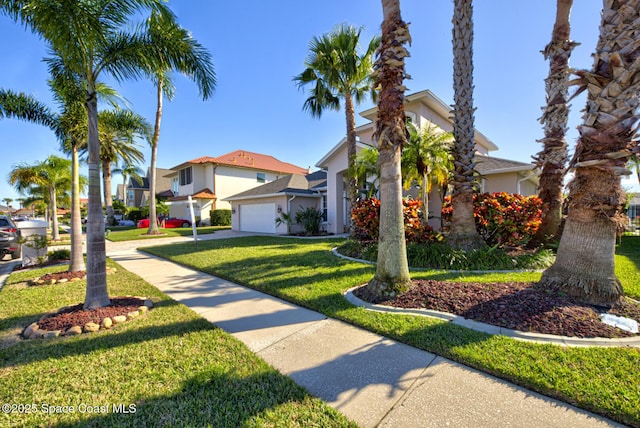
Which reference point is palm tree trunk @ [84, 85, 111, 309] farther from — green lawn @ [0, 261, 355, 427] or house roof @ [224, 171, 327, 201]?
house roof @ [224, 171, 327, 201]

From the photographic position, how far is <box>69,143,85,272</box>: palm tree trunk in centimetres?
710

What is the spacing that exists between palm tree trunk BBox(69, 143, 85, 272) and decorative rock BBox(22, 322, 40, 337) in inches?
145

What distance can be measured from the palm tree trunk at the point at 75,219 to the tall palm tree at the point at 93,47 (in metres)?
3.34

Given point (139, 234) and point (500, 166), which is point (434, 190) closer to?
point (500, 166)

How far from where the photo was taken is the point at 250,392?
2.71 m

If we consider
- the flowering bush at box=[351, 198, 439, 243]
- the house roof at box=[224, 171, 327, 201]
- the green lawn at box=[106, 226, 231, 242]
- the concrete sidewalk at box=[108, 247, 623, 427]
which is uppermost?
the house roof at box=[224, 171, 327, 201]

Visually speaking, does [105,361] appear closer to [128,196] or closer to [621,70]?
[621,70]

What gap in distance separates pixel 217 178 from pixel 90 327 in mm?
27032

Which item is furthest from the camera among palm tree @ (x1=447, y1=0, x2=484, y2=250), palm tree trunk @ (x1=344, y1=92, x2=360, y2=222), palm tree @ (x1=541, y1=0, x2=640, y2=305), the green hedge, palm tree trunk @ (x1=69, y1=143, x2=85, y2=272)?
the green hedge

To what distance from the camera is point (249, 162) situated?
32.2 m

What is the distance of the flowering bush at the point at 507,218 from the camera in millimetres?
8039

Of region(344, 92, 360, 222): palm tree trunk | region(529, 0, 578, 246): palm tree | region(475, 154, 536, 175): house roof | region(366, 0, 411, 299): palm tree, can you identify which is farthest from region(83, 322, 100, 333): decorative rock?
region(475, 154, 536, 175): house roof

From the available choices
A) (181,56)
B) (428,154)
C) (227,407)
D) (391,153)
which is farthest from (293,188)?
(227,407)

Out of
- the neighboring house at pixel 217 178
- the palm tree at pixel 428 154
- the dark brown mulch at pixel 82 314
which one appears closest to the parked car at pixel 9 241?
the dark brown mulch at pixel 82 314
